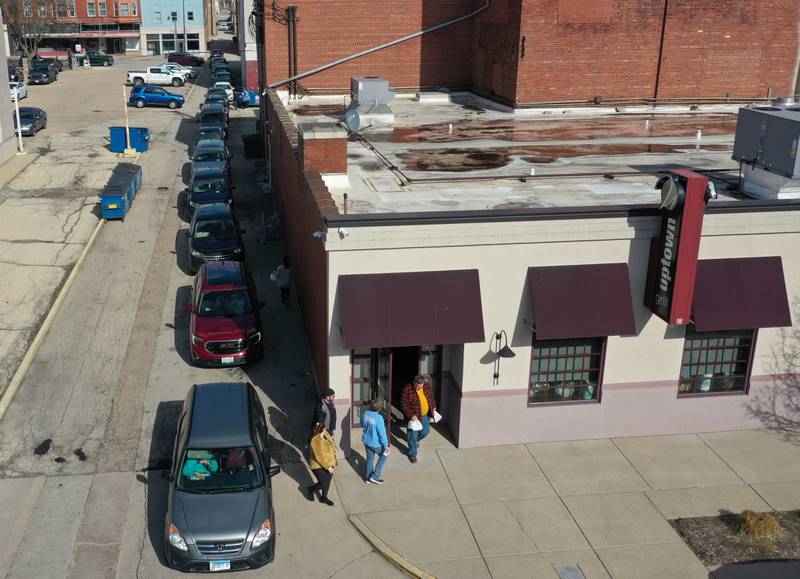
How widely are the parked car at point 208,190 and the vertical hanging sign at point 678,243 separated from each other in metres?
20.0

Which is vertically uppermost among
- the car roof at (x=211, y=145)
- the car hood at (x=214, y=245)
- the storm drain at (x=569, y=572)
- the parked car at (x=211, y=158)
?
the car roof at (x=211, y=145)

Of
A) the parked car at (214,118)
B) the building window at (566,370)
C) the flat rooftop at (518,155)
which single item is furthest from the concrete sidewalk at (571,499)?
the parked car at (214,118)

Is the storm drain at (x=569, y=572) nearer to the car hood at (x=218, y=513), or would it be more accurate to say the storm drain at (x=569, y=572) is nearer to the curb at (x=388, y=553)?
the curb at (x=388, y=553)

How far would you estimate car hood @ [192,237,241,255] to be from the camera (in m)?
25.4

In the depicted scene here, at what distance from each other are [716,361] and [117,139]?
3448 centimetres

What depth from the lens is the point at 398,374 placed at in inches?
664

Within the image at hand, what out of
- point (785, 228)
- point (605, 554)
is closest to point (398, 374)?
point (605, 554)

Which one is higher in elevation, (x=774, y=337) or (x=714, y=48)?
(x=714, y=48)

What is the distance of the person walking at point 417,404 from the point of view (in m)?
15.0

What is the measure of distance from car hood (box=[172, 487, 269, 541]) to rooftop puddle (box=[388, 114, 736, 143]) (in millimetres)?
13868

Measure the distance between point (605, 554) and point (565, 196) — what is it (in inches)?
299

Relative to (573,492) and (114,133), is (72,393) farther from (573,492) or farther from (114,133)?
(114,133)

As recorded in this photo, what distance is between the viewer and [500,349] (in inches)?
608

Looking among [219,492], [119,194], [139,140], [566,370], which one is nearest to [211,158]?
[119,194]
